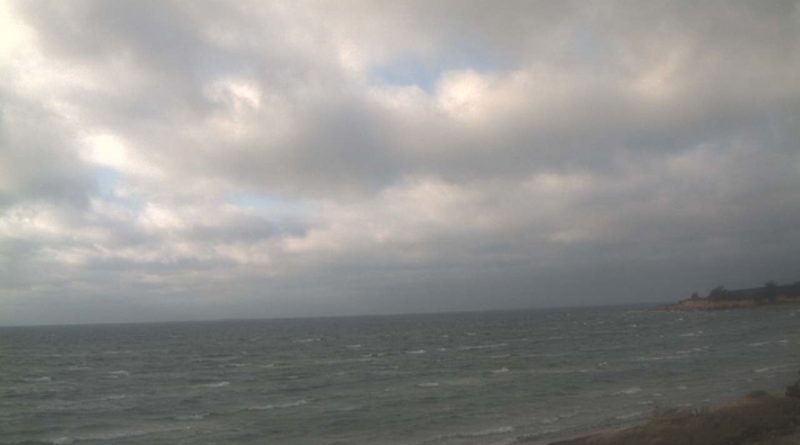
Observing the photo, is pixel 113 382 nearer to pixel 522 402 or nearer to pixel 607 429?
pixel 522 402

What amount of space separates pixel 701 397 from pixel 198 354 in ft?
249

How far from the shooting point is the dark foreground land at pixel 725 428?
65.2 feet

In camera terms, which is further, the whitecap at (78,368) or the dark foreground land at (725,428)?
the whitecap at (78,368)

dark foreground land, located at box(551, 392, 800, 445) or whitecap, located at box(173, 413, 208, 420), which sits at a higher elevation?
dark foreground land, located at box(551, 392, 800, 445)

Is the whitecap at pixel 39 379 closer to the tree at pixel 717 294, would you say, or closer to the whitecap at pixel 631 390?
the whitecap at pixel 631 390

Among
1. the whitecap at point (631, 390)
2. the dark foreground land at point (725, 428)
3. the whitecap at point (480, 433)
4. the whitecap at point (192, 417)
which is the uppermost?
the dark foreground land at point (725, 428)

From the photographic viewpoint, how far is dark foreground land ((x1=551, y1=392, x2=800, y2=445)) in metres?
19.9

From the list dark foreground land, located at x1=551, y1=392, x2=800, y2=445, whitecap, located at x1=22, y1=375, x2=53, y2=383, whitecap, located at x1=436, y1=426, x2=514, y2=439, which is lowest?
whitecap, located at x1=436, y1=426, x2=514, y2=439

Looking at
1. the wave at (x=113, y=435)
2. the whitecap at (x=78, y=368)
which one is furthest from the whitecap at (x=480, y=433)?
the whitecap at (x=78, y=368)

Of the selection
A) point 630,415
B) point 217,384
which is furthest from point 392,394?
point 217,384

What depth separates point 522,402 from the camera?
36844mm

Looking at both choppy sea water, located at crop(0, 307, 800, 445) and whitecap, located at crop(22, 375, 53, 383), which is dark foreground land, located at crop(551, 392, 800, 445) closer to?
choppy sea water, located at crop(0, 307, 800, 445)

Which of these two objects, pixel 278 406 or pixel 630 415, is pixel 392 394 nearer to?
pixel 278 406

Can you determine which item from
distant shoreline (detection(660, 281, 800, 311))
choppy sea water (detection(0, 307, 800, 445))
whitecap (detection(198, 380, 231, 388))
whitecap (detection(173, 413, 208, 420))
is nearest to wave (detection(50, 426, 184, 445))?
choppy sea water (detection(0, 307, 800, 445))
